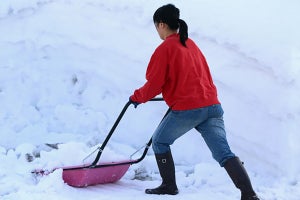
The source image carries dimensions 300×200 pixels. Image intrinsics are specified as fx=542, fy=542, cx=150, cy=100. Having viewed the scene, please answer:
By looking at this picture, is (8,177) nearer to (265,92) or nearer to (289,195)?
(289,195)

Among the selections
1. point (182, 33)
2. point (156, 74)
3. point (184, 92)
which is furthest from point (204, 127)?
point (182, 33)

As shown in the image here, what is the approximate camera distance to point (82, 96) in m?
5.74

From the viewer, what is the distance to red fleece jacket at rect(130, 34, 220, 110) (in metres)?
3.76

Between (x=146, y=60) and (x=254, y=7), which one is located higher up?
(x=254, y=7)

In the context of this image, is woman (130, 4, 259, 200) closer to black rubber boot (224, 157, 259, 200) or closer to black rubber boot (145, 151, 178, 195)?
black rubber boot (224, 157, 259, 200)

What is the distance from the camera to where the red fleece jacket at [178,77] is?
3.76 metres

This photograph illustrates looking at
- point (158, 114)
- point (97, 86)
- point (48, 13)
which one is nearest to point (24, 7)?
point (48, 13)

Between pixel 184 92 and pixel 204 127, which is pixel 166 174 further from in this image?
pixel 184 92

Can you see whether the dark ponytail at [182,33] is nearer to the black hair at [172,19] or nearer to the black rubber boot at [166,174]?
the black hair at [172,19]

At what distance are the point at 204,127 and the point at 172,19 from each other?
2.64 ft

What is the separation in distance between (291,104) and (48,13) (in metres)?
3.10

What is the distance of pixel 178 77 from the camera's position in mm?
3789

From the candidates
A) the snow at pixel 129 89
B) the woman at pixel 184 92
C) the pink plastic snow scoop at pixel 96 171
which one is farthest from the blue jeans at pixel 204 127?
the snow at pixel 129 89

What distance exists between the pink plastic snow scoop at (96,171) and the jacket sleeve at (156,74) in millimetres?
176
